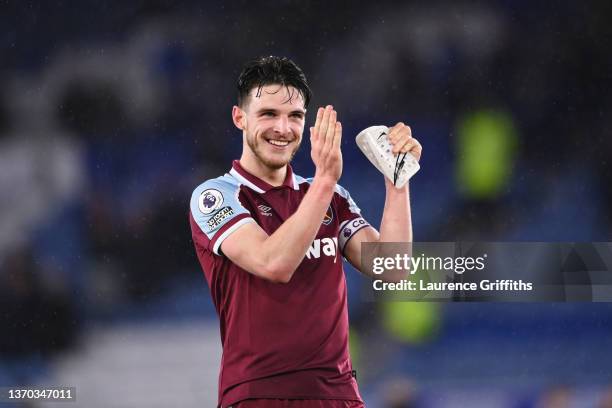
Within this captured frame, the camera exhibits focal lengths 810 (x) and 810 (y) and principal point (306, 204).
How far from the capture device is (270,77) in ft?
7.89

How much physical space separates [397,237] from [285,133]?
0.45 metres

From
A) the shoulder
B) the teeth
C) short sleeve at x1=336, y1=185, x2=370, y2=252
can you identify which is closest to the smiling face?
the teeth

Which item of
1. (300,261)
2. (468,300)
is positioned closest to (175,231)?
(468,300)

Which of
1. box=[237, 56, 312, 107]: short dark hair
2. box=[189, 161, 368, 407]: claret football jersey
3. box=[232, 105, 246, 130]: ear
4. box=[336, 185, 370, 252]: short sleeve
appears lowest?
box=[189, 161, 368, 407]: claret football jersey

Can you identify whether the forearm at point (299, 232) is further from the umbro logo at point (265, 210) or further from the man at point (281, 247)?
the umbro logo at point (265, 210)

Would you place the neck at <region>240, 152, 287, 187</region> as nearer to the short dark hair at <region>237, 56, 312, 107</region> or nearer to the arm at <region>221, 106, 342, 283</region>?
the short dark hair at <region>237, 56, 312, 107</region>

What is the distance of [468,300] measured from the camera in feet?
14.5

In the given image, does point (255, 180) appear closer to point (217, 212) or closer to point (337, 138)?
point (217, 212)

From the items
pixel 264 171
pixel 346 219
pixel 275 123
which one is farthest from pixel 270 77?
pixel 346 219

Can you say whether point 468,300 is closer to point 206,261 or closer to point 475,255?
point 475,255

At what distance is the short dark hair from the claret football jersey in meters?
0.29

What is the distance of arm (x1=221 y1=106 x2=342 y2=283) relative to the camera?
6.81 ft

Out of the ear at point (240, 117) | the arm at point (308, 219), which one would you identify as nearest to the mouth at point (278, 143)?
the ear at point (240, 117)

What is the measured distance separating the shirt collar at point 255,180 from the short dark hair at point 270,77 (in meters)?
0.20
